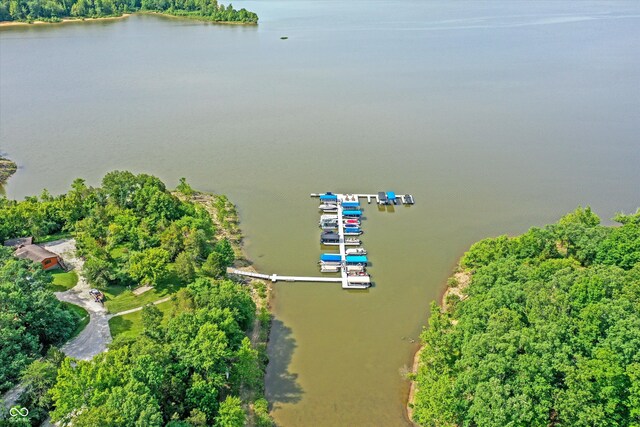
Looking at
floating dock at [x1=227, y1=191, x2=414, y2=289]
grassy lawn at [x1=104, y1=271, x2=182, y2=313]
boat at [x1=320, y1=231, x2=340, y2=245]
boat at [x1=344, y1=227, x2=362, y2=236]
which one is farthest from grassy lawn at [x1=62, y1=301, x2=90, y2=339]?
boat at [x1=344, y1=227, x2=362, y2=236]

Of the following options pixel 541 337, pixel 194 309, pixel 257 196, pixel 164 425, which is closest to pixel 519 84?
pixel 257 196

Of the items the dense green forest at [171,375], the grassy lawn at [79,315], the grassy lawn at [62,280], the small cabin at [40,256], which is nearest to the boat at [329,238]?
the dense green forest at [171,375]

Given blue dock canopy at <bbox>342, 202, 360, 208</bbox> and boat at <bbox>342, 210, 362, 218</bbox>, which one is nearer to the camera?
boat at <bbox>342, 210, 362, 218</bbox>

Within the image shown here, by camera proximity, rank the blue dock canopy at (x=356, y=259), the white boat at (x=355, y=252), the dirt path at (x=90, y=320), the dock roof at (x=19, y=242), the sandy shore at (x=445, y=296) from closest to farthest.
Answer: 1. the sandy shore at (x=445, y=296)
2. the dirt path at (x=90, y=320)
3. the dock roof at (x=19, y=242)
4. the blue dock canopy at (x=356, y=259)
5. the white boat at (x=355, y=252)

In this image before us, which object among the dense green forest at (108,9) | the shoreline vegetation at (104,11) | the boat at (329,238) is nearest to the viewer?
the boat at (329,238)

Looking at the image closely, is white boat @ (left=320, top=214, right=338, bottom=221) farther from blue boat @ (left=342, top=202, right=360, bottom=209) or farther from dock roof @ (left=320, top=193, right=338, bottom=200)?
dock roof @ (left=320, top=193, right=338, bottom=200)

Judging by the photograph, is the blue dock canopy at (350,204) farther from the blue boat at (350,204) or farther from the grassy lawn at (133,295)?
the grassy lawn at (133,295)
